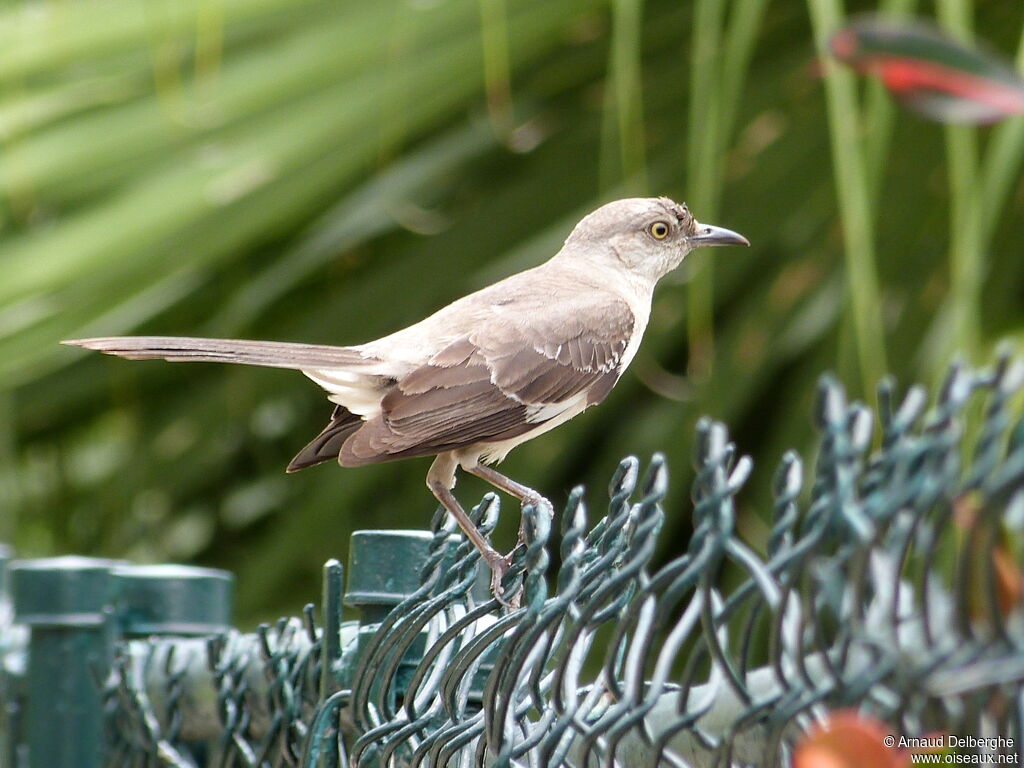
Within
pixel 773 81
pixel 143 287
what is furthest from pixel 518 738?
pixel 773 81

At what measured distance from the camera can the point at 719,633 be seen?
132cm

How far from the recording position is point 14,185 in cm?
321

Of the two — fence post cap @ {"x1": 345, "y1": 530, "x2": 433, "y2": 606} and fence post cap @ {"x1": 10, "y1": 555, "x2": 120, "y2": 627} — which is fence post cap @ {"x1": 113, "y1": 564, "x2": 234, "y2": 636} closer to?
fence post cap @ {"x1": 10, "y1": 555, "x2": 120, "y2": 627}

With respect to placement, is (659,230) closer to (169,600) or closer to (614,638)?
(169,600)

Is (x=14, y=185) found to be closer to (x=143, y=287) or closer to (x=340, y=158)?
(x=143, y=287)

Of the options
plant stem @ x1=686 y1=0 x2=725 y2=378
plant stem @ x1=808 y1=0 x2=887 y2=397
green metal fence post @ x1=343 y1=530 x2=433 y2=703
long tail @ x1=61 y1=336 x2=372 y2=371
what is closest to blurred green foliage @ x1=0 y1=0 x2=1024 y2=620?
plant stem @ x1=686 y1=0 x2=725 y2=378

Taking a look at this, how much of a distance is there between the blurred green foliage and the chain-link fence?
2.63ft

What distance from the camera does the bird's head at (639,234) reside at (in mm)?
3891

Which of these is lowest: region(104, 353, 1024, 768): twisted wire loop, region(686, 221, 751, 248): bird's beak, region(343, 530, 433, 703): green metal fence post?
region(104, 353, 1024, 768): twisted wire loop

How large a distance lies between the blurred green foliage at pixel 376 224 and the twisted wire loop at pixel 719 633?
1.35 m

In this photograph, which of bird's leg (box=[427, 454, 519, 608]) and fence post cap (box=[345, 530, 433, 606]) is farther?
bird's leg (box=[427, 454, 519, 608])

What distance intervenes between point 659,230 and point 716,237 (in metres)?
0.36

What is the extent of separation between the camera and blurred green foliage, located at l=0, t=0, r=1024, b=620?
331cm

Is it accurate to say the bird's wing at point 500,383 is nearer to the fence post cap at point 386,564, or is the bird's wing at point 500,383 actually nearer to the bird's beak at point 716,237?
the bird's beak at point 716,237
